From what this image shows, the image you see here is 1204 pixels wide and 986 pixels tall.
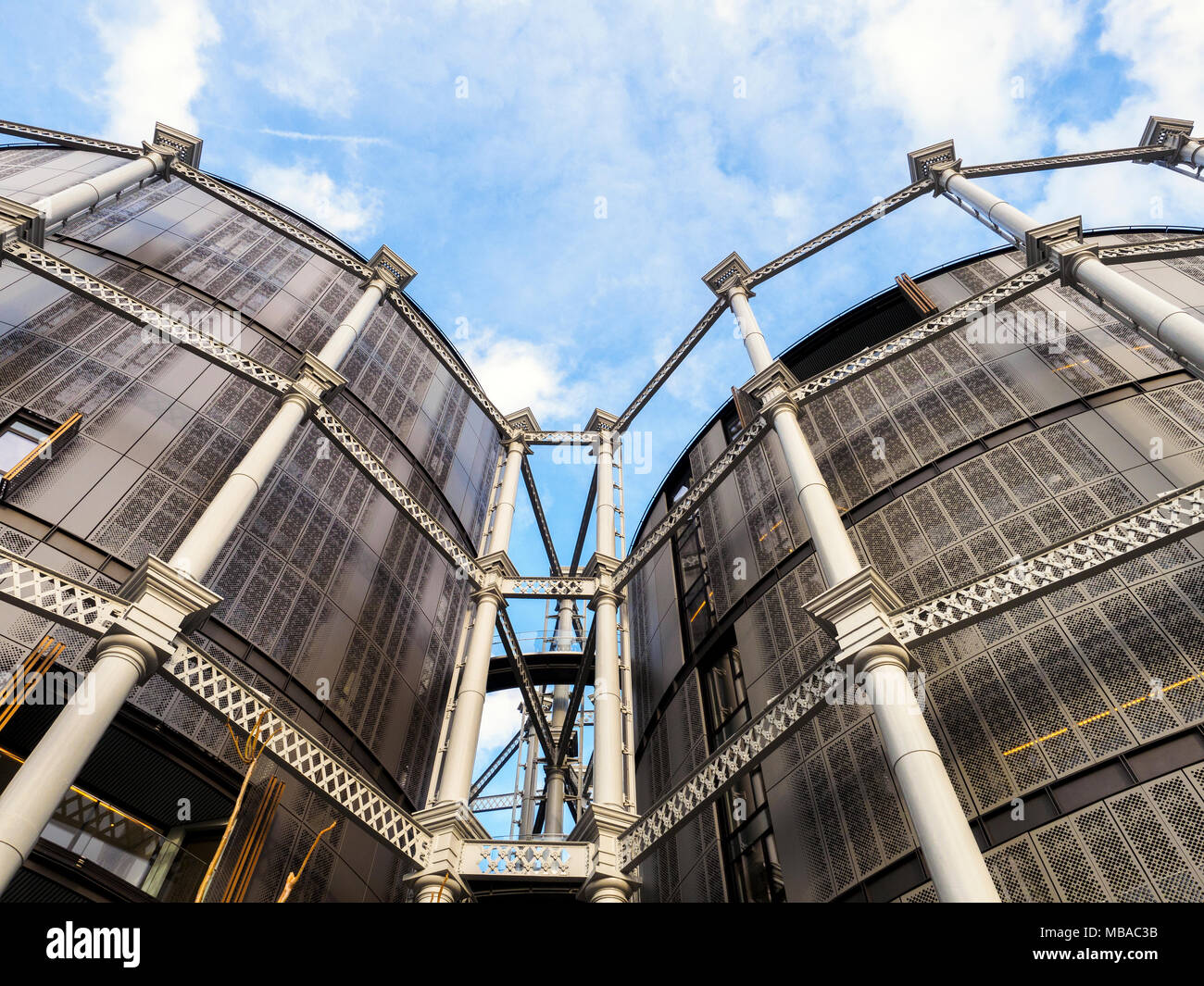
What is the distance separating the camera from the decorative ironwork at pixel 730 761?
11312 mm

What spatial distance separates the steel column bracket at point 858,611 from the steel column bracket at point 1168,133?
51.7 feet

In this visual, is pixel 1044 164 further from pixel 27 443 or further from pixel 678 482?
pixel 27 443

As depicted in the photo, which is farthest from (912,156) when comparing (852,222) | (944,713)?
(944,713)

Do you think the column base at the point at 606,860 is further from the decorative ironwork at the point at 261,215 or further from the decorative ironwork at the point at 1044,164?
the decorative ironwork at the point at 1044,164

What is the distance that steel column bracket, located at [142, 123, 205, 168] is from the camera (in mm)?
20906

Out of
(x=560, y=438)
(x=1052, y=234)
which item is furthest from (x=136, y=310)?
(x=1052, y=234)

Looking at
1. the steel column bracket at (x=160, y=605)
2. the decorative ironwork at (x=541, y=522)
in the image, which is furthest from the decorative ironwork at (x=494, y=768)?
the steel column bracket at (x=160, y=605)

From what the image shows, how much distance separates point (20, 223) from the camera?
1478 cm

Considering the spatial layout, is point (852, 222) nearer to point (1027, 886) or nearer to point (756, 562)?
point (756, 562)

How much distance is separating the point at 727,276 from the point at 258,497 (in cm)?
1272

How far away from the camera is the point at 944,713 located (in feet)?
→ 41.8

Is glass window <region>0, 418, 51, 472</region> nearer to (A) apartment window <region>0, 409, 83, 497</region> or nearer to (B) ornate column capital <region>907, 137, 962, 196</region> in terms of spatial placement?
(A) apartment window <region>0, 409, 83, 497</region>

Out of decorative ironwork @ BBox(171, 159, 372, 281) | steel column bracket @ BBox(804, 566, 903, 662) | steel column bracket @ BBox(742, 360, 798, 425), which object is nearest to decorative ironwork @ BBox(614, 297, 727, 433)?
steel column bracket @ BBox(742, 360, 798, 425)
